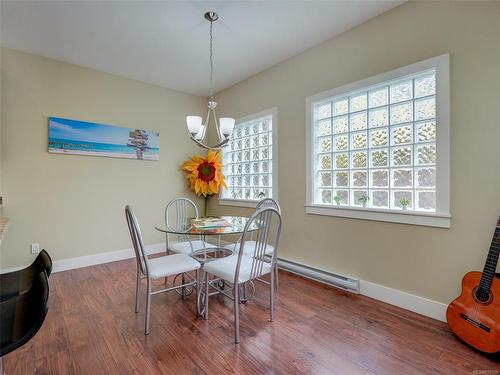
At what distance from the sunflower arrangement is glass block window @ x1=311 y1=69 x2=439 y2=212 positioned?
173 cm

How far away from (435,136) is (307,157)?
1258mm

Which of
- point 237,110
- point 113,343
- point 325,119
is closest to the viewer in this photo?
point 113,343

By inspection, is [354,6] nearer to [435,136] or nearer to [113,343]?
[435,136]

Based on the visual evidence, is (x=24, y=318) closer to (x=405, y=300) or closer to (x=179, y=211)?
(x=179, y=211)

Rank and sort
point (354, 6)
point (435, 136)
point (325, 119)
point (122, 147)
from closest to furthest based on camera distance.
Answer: point (435, 136), point (354, 6), point (325, 119), point (122, 147)

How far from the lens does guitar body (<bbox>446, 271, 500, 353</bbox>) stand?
1.59 m

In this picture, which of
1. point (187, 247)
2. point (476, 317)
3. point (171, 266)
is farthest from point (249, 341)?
point (476, 317)

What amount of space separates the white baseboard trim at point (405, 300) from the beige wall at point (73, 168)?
3137 millimetres

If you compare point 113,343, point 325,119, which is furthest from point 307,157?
point 113,343

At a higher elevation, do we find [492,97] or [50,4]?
[50,4]

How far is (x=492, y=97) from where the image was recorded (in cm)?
183

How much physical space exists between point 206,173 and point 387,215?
8.99ft

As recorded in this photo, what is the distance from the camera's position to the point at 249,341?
1.80 meters

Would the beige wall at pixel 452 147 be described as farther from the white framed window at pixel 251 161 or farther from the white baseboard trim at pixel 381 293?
the white framed window at pixel 251 161
